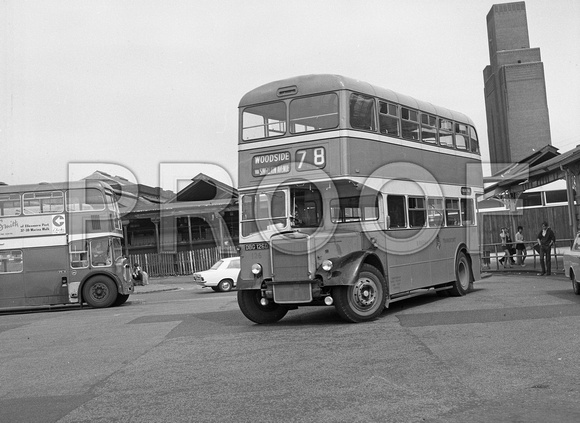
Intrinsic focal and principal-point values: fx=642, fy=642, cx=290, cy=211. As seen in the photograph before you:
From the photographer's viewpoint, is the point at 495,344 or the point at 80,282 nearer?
the point at 495,344

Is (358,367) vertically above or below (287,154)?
below

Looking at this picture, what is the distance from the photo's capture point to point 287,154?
11727 millimetres

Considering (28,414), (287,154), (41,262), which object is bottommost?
(28,414)

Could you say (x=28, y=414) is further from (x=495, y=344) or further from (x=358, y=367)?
(x=495, y=344)

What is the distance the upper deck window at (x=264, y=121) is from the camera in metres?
11.9

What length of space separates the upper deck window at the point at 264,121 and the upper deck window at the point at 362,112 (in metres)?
1.27

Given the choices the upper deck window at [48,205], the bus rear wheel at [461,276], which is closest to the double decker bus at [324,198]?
the bus rear wheel at [461,276]

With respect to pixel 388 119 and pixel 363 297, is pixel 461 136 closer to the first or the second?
pixel 388 119

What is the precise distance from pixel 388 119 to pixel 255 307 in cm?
448

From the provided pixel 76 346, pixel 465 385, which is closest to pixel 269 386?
pixel 465 385

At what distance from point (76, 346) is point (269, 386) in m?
5.28

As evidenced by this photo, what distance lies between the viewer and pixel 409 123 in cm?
1345

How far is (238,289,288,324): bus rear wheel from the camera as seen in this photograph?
39.4 feet

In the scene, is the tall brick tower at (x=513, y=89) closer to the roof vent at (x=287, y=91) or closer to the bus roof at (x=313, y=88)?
the bus roof at (x=313, y=88)
